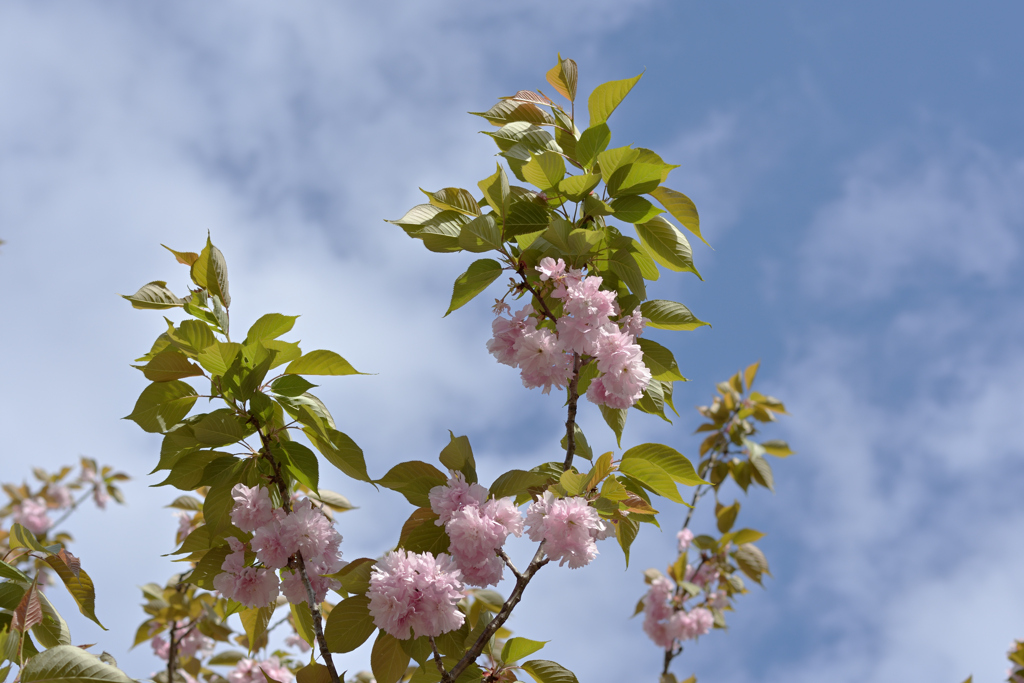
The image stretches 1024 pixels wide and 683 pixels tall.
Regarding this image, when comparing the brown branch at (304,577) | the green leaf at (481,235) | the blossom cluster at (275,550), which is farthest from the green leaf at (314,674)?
the green leaf at (481,235)

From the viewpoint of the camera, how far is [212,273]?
74.8 inches

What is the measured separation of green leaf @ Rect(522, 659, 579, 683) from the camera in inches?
65.6

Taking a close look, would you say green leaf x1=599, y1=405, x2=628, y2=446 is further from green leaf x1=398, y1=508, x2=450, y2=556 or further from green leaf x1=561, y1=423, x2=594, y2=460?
green leaf x1=398, y1=508, x2=450, y2=556

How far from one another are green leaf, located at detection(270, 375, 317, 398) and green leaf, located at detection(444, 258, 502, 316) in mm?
458

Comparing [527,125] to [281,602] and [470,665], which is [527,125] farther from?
[281,602]

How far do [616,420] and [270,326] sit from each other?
3.46 ft

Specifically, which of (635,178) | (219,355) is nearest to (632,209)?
(635,178)

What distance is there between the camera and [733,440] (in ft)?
16.6

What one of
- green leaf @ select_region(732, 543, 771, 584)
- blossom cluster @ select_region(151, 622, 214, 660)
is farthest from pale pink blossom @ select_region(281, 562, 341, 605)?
green leaf @ select_region(732, 543, 771, 584)

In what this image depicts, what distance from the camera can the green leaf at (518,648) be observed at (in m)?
1.66

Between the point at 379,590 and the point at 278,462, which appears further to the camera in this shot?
the point at 278,462

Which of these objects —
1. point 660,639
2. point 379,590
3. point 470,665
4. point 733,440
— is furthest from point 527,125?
point 660,639

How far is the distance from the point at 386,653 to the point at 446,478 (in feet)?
1.51

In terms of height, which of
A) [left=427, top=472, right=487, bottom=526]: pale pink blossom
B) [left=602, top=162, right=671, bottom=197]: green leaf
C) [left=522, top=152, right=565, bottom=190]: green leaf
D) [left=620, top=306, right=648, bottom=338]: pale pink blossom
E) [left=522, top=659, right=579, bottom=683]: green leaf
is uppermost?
[left=602, top=162, right=671, bottom=197]: green leaf
